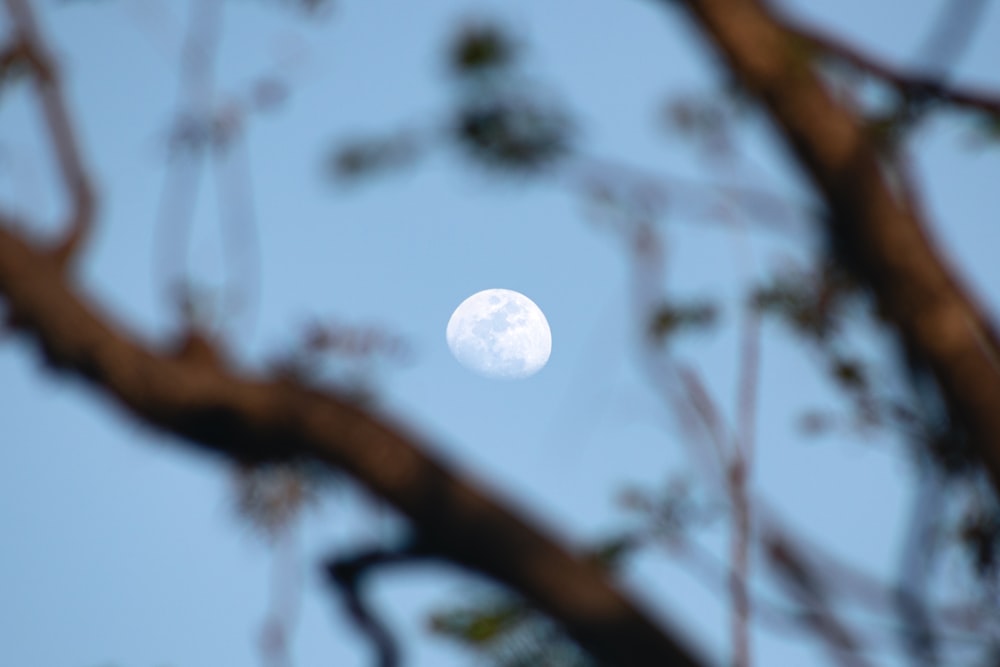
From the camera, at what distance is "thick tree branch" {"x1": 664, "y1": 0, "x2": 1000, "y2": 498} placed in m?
1.57

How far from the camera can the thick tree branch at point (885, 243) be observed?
1.57m

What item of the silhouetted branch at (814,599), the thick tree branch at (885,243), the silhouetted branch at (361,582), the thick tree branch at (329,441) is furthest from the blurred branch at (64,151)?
the silhouetted branch at (814,599)

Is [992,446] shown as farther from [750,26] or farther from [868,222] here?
[750,26]

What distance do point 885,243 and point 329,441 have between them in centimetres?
84

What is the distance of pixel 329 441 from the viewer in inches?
58.7

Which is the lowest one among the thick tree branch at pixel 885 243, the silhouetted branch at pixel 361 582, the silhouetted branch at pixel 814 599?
the silhouetted branch at pixel 814 599

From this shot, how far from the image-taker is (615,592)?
4.60 feet

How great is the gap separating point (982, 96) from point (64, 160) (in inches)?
60.5

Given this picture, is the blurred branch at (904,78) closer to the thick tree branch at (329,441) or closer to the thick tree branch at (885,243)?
the thick tree branch at (885,243)

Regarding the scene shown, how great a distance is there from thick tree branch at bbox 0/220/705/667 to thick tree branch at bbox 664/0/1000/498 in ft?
1.86

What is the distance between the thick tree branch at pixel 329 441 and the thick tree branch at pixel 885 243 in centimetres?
57

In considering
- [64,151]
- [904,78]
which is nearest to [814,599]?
[904,78]

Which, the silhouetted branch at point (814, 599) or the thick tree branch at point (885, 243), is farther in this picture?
the silhouetted branch at point (814, 599)

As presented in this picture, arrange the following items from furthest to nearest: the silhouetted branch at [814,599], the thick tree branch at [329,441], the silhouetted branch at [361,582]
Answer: the silhouetted branch at [814,599]
the silhouetted branch at [361,582]
the thick tree branch at [329,441]
